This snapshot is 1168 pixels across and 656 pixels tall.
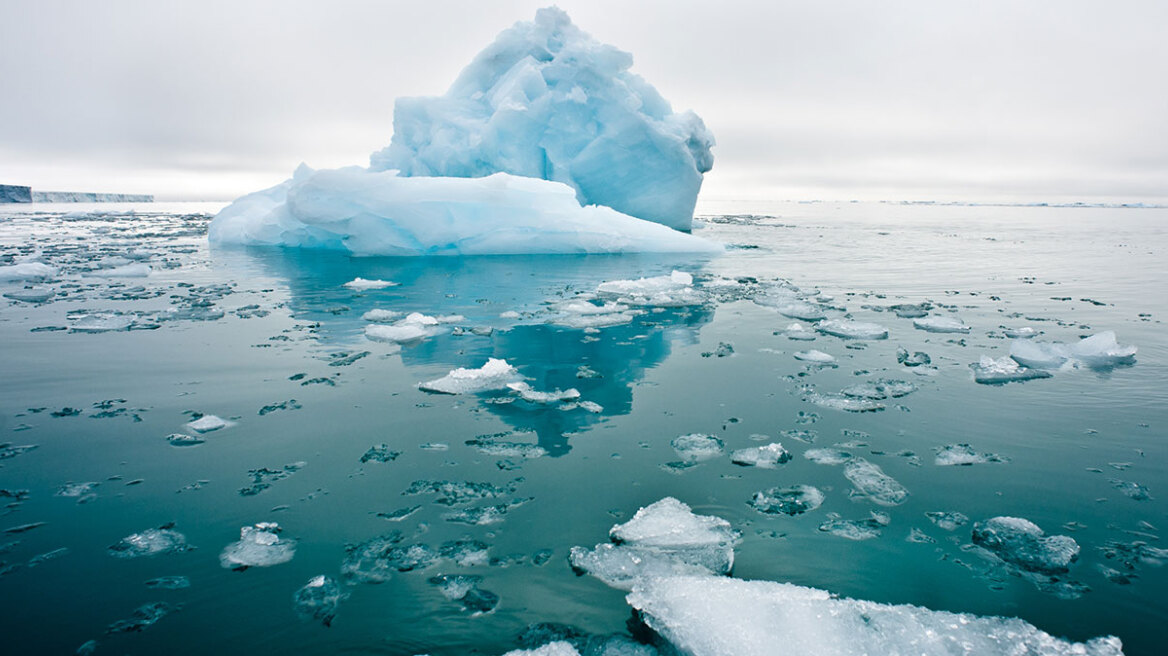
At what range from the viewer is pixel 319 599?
1.84 metres

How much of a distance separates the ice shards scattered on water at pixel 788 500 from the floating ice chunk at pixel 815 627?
59 cm

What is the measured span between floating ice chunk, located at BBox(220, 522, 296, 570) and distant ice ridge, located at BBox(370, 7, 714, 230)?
44.3 feet

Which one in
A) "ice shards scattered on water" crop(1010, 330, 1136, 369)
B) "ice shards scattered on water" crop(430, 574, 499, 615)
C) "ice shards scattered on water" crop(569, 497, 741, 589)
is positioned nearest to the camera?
"ice shards scattered on water" crop(430, 574, 499, 615)

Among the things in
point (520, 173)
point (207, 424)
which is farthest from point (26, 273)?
point (520, 173)

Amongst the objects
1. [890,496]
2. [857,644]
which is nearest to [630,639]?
[857,644]

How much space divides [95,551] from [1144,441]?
4.76 metres

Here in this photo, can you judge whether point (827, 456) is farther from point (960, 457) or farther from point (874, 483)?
point (960, 457)

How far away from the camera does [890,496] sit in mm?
2479

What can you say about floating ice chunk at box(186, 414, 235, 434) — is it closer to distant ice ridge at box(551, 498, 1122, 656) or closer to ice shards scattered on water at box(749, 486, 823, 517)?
distant ice ridge at box(551, 498, 1122, 656)

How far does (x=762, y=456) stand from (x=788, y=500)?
39 cm

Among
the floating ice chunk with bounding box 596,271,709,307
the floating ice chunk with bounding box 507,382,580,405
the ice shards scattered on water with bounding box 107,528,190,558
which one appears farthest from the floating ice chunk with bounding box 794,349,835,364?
the ice shards scattered on water with bounding box 107,528,190,558

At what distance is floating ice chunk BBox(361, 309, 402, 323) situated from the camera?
6.10m

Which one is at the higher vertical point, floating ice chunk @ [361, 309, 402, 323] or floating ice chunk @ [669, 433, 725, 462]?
floating ice chunk @ [361, 309, 402, 323]

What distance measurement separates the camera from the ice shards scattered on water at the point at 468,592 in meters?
1.81
